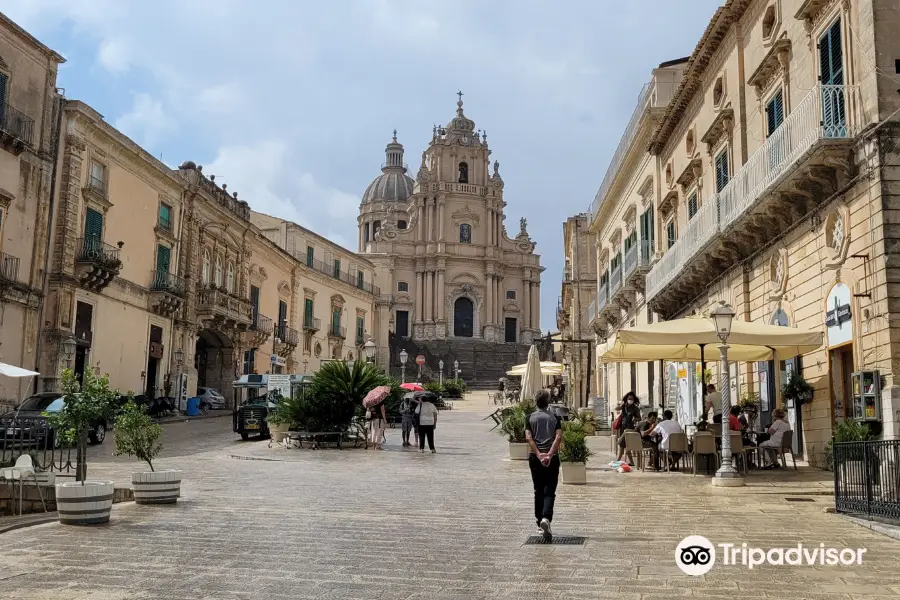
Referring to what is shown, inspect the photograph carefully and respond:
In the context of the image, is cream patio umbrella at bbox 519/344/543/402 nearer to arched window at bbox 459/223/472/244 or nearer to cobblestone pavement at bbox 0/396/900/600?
cobblestone pavement at bbox 0/396/900/600

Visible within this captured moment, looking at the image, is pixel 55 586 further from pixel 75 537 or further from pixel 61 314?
pixel 61 314

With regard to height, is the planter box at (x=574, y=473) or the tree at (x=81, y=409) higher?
the tree at (x=81, y=409)

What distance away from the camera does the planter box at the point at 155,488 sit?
1040 cm

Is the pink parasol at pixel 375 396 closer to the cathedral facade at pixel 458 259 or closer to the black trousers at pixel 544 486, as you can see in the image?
the black trousers at pixel 544 486

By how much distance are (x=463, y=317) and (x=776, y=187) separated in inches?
2410

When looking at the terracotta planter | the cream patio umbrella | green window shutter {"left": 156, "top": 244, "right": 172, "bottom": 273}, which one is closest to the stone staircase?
green window shutter {"left": 156, "top": 244, "right": 172, "bottom": 273}

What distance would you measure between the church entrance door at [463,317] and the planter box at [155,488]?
64.0 m

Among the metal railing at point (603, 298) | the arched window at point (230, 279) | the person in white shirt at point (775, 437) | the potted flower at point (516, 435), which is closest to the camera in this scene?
Result: the person in white shirt at point (775, 437)

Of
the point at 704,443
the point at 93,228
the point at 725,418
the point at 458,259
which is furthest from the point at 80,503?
the point at 458,259

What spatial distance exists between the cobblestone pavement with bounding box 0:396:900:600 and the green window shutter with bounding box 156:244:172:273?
21.7 m

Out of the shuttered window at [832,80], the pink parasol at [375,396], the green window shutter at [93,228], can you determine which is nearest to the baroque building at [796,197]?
the shuttered window at [832,80]

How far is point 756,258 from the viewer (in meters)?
17.3

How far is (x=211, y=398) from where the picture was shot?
3731cm

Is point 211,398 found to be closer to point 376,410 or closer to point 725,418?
point 376,410
